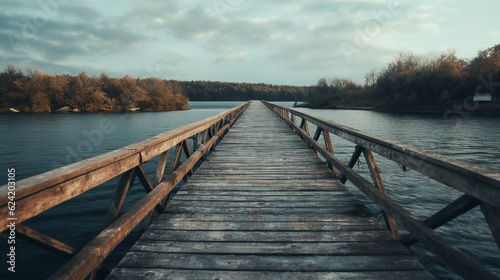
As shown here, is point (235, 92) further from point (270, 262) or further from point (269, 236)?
point (270, 262)

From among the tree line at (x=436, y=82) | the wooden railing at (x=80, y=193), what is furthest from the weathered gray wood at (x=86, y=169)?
the tree line at (x=436, y=82)

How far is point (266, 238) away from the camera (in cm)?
239

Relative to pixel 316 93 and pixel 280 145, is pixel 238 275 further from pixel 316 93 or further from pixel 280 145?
pixel 316 93

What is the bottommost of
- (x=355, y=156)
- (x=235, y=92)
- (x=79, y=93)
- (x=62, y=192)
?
(x=355, y=156)

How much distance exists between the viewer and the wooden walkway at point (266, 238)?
1.92m

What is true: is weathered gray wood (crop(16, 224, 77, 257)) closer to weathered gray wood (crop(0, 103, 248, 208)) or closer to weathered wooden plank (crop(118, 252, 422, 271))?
weathered gray wood (crop(0, 103, 248, 208))

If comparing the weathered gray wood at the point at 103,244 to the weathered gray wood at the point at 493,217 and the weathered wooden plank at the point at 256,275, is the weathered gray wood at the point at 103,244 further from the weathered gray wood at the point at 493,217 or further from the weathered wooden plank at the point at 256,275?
the weathered gray wood at the point at 493,217

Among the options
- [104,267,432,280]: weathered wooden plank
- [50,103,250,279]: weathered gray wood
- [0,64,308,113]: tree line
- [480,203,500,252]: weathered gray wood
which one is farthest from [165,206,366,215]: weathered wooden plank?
[0,64,308,113]: tree line

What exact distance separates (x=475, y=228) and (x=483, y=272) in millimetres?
5776

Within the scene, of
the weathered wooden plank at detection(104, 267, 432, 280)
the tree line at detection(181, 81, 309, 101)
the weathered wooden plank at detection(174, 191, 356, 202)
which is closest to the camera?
the weathered wooden plank at detection(104, 267, 432, 280)

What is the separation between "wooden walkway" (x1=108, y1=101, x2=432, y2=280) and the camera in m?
1.92

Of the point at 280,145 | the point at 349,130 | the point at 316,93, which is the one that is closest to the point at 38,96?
the point at 280,145

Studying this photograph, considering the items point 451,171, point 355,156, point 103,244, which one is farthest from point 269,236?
point 355,156

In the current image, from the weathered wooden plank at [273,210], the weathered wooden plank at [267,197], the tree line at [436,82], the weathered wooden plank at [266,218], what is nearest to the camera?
the weathered wooden plank at [266,218]
